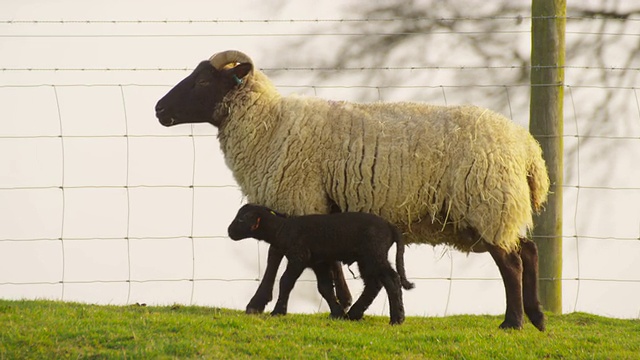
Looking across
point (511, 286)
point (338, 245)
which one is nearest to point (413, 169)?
point (338, 245)

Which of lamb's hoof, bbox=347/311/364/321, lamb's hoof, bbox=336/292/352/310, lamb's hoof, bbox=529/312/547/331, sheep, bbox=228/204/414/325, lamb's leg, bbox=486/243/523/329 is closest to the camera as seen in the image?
sheep, bbox=228/204/414/325

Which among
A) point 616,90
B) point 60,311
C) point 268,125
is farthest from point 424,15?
point 60,311

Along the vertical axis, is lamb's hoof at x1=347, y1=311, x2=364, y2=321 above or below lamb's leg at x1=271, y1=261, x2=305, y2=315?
below

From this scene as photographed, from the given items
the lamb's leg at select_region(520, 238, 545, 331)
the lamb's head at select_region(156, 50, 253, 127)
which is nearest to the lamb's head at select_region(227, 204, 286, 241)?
the lamb's head at select_region(156, 50, 253, 127)

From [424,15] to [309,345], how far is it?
850 centimetres

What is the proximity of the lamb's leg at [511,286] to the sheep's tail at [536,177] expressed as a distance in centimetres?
85

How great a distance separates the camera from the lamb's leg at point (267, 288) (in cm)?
966

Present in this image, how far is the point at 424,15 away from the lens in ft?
51.7

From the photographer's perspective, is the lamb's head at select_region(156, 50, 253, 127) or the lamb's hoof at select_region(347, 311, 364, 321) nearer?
the lamb's hoof at select_region(347, 311, 364, 321)

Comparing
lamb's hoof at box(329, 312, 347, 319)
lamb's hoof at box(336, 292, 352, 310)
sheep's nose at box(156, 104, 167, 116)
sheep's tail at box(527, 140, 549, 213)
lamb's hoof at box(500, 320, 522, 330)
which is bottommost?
lamb's hoof at box(500, 320, 522, 330)

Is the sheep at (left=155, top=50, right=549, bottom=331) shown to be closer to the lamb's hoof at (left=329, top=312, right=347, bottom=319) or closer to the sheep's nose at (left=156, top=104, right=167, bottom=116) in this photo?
the sheep's nose at (left=156, top=104, right=167, bottom=116)

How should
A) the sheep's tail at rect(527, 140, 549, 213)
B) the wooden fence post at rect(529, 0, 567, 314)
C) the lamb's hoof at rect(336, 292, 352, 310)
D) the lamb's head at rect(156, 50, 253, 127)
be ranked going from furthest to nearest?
the wooden fence post at rect(529, 0, 567, 314), the lamb's head at rect(156, 50, 253, 127), the sheep's tail at rect(527, 140, 549, 213), the lamb's hoof at rect(336, 292, 352, 310)

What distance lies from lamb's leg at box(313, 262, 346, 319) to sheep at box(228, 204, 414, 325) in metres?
0.01

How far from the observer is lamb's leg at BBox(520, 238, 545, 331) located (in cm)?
1000
